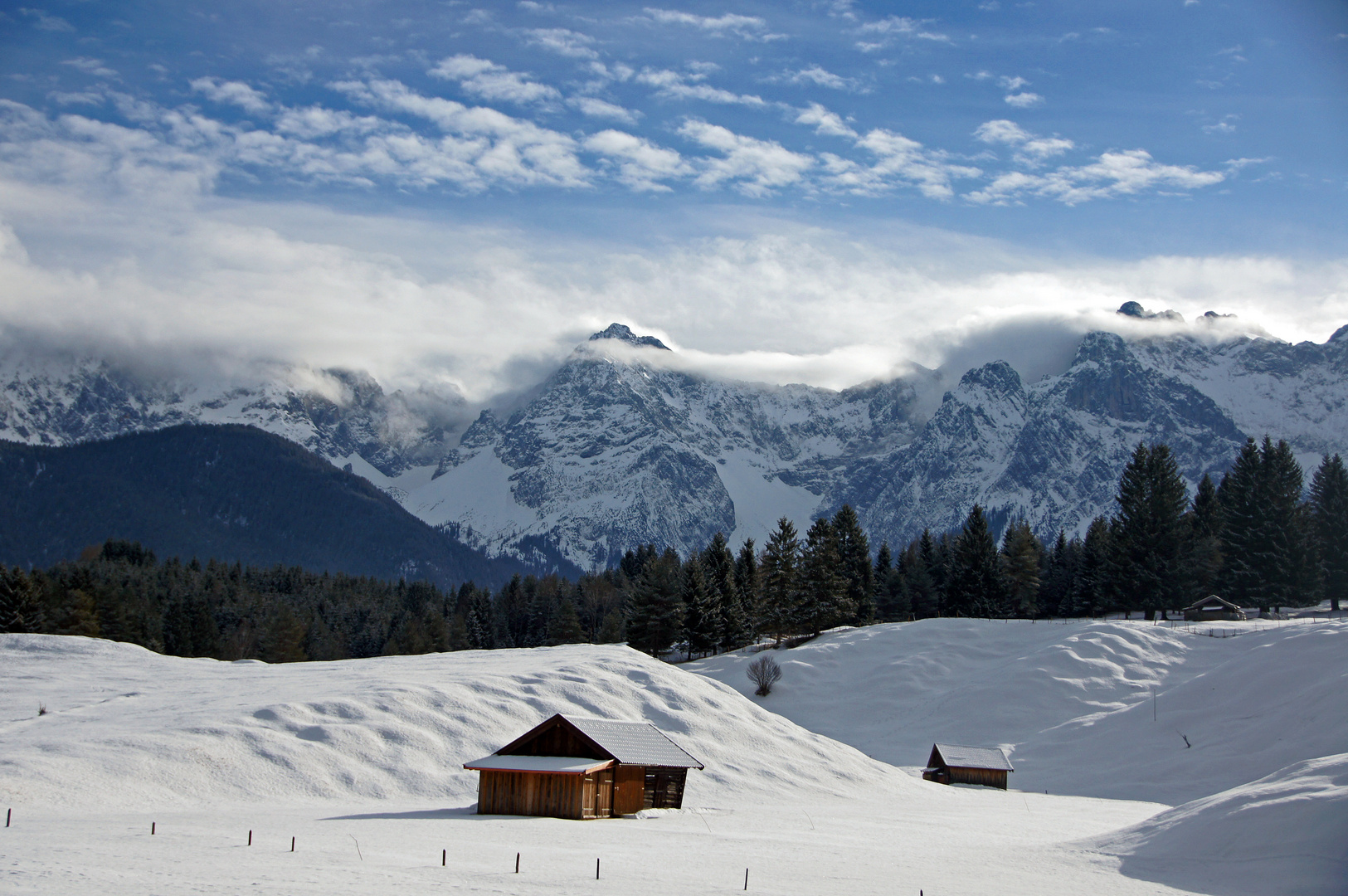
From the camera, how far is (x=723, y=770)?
191ft

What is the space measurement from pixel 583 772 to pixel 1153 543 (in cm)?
7473

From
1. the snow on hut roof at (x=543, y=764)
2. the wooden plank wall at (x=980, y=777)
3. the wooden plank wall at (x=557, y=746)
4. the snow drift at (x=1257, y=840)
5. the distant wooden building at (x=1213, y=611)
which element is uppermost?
the distant wooden building at (x=1213, y=611)

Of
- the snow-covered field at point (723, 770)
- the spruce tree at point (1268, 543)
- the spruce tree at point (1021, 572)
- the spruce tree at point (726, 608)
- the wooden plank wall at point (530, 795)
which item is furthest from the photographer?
the spruce tree at point (1021, 572)

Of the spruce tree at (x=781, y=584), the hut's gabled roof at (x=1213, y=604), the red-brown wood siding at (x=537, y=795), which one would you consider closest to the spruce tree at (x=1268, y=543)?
the hut's gabled roof at (x=1213, y=604)

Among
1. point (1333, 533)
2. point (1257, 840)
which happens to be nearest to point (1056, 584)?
point (1333, 533)

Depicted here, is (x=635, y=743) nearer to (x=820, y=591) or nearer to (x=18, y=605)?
(x=820, y=591)

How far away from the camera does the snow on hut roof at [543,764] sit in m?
42.9

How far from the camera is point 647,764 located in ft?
152

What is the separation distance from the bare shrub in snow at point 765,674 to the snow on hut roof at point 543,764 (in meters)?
43.0

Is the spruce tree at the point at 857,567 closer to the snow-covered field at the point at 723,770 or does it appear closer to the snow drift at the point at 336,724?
the snow-covered field at the point at 723,770

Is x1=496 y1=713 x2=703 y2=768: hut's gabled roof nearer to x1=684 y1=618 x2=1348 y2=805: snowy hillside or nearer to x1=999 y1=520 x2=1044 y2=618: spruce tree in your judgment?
x1=684 y1=618 x2=1348 y2=805: snowy hillside

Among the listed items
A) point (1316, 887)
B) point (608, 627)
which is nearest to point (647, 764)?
point (1316, 887)

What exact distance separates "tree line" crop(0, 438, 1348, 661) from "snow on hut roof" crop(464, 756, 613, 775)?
5642cm

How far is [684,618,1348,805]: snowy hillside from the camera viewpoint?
206 ft
